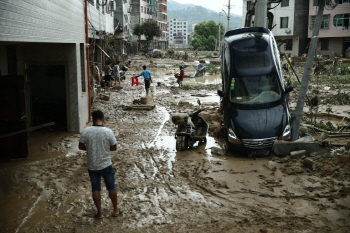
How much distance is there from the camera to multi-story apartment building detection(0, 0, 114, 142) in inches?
286

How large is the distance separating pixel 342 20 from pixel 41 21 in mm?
49587

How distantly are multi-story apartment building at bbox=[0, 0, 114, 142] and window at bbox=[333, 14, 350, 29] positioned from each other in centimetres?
4438

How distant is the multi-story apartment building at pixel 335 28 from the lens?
49.2m

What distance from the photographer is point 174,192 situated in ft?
25.1

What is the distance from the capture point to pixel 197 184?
26.6 feet

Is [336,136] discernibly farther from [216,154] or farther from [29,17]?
[29,17]

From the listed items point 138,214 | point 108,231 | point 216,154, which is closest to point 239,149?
point 216,154

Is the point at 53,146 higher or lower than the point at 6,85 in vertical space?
lower

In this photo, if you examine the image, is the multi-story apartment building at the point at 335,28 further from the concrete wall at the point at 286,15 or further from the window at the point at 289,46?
the window at the point at 289,46

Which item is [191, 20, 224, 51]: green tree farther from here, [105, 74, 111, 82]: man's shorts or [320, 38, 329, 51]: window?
[105, 74, 111, 82]: man's shorts

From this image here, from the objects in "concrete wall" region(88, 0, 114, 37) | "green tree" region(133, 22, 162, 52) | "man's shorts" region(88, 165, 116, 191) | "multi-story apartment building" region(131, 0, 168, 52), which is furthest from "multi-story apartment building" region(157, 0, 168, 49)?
"man's shorts" region(88, 165, 116, 191)

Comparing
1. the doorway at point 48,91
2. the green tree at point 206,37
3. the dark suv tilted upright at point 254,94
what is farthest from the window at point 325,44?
the green tree at point 206,37

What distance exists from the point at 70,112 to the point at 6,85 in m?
3.34

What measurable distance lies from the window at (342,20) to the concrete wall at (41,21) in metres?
45.1
